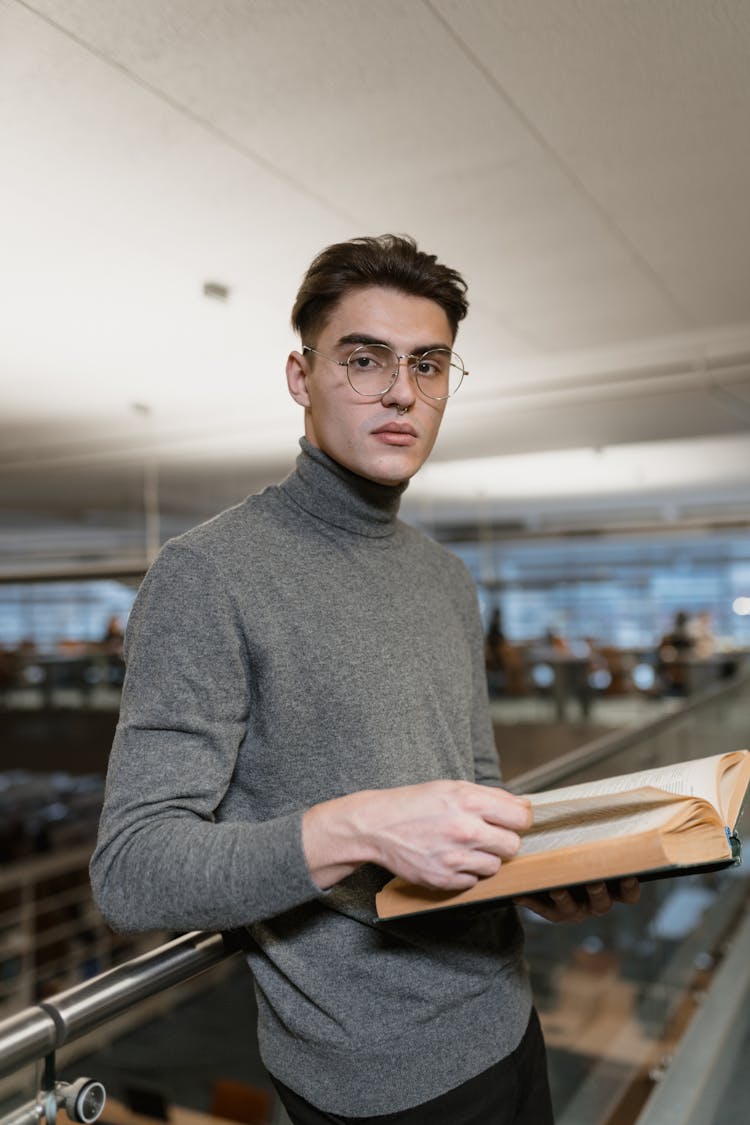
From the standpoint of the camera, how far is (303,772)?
958 millimetres

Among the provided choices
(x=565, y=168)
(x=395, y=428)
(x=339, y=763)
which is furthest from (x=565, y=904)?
(x=565, y=168)

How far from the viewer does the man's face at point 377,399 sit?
1.05 metres

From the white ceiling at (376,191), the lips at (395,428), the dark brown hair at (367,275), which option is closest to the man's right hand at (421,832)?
the lips at (395,428)

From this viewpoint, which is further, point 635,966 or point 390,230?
point 635,966

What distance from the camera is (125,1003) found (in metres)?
1.07

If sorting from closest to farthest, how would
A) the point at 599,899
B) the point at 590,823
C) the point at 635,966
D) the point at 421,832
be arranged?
the point at 421,832
the point at 590,823
the point at 599,899
the point at 635,966

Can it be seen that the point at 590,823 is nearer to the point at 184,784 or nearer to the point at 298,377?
the point at 184,784

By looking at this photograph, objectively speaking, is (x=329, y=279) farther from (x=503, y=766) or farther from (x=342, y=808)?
(x=503, y=766)

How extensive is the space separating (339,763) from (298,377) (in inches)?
18.2

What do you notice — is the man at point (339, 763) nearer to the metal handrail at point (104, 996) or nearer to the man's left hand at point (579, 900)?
the man's left hand at point (579, 900)

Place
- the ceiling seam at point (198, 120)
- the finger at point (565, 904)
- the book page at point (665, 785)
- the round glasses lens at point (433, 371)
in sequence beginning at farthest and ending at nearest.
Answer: the ceiling seam at point (198, 120) → the round glasses lens at point (433, 371) → the finger at point (565, 904) → the book page at point (665, 785)

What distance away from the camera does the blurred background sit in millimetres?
1736

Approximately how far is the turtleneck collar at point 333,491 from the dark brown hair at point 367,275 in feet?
0.46

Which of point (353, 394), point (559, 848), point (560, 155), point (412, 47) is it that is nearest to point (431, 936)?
point (559, 848)
